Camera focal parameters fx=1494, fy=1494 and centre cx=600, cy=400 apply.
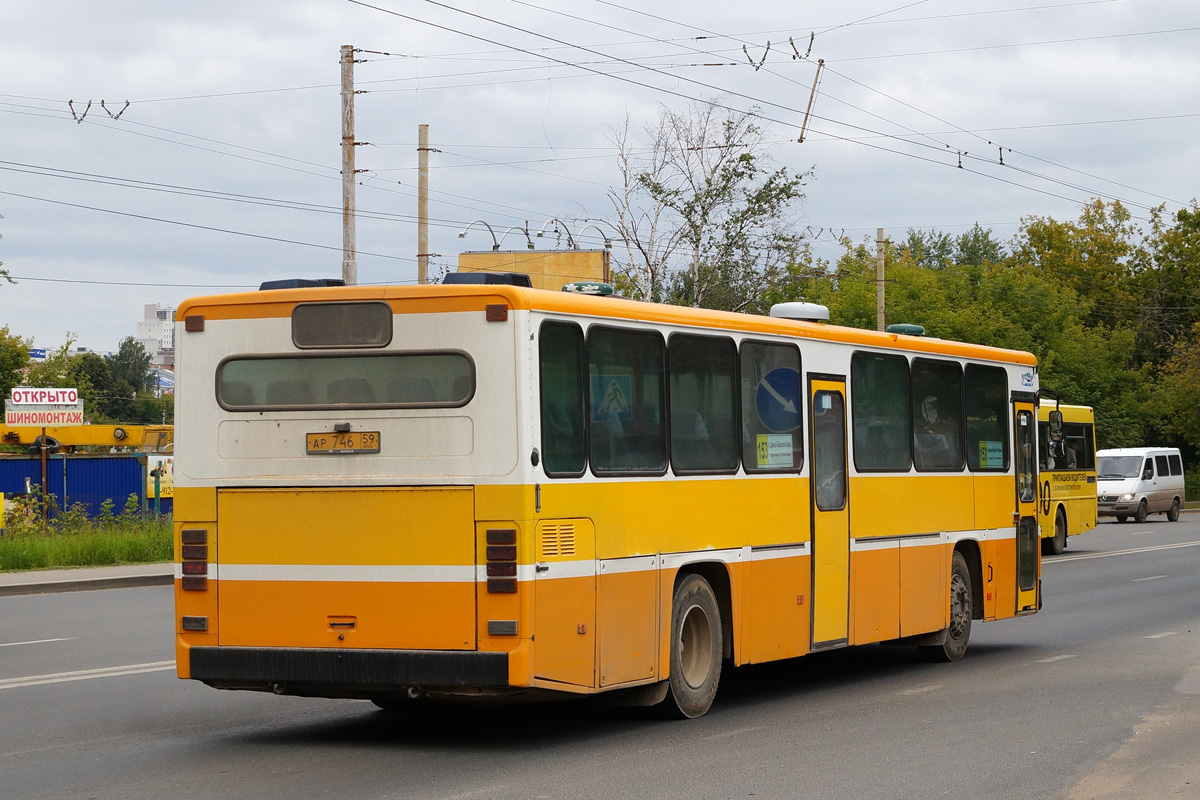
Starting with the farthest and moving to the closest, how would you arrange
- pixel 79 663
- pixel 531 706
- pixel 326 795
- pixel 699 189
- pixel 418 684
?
pixel 699 189
pixel 79 663
pixel 531 706
pixel 418 684
pixel 326 795

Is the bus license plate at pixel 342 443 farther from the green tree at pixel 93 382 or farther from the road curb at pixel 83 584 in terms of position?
the green tree at pixel 93 382

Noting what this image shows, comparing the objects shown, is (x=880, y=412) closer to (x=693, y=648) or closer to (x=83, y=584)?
(x=693, y=648)

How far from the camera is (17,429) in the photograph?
43.7m

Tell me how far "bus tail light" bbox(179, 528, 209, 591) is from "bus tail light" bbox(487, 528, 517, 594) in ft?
6.16

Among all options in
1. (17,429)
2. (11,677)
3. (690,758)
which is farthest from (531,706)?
(17,429)

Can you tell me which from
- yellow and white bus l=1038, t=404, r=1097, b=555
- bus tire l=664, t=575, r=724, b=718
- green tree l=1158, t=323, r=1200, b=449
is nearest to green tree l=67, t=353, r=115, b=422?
green tree l=1158, t=323, r=1200, b=449

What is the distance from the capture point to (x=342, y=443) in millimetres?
9062

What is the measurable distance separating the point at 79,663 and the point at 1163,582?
16856 millimetres

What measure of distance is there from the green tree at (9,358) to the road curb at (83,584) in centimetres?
5691

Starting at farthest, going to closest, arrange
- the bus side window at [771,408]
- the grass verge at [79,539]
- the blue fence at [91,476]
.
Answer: the blue fence at [91,476]
the grass verge at [79,539]
the bus side window at [771,408]

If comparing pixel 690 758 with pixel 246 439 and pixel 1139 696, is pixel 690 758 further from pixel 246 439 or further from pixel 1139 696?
pixel 1139 696

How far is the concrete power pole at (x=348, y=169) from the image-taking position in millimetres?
27859

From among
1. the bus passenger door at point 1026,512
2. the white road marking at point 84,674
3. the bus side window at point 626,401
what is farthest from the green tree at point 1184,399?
the bus side window at point 626,401

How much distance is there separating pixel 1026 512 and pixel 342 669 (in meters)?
→ 8.90
